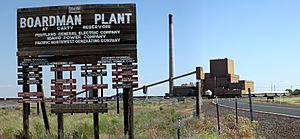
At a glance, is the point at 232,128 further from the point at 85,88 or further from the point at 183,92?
the point at 183,92

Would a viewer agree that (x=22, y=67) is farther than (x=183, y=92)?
No

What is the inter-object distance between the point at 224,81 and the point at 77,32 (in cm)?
11315

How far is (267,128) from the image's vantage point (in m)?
18.7

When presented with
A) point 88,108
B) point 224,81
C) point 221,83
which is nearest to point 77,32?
point 88,108

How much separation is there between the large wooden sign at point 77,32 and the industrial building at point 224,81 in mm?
108800

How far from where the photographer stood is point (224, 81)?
124 meters

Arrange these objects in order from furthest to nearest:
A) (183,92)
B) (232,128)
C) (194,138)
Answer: (183,92)
(232,128)
(194,138)

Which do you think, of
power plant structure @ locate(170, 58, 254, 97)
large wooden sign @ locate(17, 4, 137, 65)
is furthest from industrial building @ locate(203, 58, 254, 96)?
large wooden sign @ locate(17, 4, 137, 65)

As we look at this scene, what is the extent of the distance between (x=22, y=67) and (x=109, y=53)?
269 cm

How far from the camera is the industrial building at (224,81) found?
4786 inches

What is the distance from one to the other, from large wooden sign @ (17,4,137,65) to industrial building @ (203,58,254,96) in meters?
109

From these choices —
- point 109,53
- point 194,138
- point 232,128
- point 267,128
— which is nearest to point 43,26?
point 109,53

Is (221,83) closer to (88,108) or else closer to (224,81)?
(224,81)

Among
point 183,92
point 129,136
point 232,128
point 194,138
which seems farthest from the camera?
point 183,92
